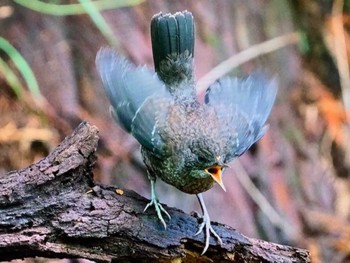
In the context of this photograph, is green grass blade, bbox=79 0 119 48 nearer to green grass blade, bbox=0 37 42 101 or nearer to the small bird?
green grass blade, bbox=0 37 42 101

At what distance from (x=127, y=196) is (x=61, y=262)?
1.19 meters

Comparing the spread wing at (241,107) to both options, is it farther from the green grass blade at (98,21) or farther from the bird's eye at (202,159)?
the green grass blade at (98,21)

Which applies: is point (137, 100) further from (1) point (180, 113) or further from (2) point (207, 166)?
(2) point (207, 166)

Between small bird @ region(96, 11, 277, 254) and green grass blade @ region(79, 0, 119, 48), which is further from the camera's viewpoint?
green grass blade @ region(79, 0, 119, 48)

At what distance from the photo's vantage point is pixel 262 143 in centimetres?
427

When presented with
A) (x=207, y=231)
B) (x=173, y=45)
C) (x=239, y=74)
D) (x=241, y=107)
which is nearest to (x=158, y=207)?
(x=207, y=231)

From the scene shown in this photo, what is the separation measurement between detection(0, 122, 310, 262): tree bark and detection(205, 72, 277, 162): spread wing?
0.36m

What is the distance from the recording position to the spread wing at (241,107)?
2.49 meters

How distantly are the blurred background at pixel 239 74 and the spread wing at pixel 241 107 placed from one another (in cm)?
120

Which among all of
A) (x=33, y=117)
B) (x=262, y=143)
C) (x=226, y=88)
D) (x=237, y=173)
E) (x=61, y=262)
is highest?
(x=262, y=143)

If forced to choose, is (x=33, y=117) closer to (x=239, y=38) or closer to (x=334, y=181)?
(x=239, y=38)

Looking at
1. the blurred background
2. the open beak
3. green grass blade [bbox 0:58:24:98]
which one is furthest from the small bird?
Answer: green grass blade [bbox 0:58:24:98]

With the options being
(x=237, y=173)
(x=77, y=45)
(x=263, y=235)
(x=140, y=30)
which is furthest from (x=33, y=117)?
(x=263, y=235)

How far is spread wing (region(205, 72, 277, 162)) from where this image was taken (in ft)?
8.16
